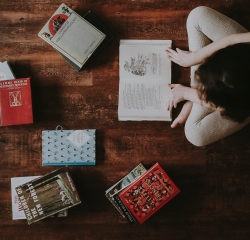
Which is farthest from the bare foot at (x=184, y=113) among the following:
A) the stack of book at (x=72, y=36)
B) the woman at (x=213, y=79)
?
the stack of book at (x=72, y=36)

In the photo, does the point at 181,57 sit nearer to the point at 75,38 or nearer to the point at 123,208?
the point at 75,38

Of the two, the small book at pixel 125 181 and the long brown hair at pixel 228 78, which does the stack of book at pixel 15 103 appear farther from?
the long brown hair at pixel 228 78

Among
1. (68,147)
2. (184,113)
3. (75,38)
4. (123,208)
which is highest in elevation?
(75,38)

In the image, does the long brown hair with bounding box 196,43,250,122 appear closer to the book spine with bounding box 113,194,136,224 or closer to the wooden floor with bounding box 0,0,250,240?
the wooden floor with bounding box 0,0,250,240

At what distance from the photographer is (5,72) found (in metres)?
1.26

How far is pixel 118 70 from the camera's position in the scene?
4.23 feet

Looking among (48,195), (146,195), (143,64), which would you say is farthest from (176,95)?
(48,195)

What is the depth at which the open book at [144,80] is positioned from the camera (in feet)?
4.13

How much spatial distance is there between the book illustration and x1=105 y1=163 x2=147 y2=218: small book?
0.36 meters

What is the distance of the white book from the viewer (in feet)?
4.10

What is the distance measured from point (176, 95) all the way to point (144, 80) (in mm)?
142

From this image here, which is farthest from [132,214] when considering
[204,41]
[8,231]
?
[204,41]

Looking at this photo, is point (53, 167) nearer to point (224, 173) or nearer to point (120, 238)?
point (120, 238)

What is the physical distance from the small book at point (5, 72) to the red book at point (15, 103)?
34 millimetres
